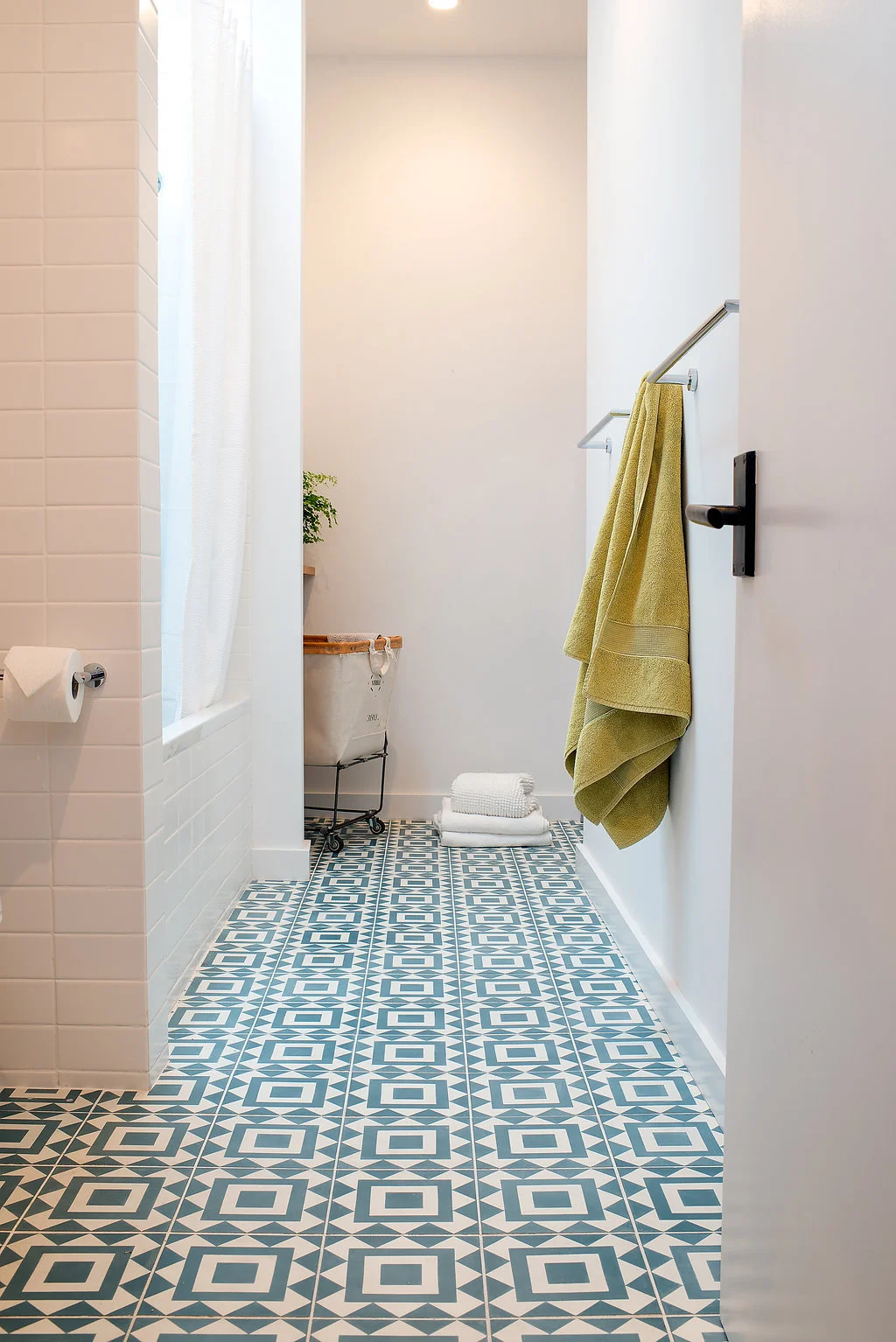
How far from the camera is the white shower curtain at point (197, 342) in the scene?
238 centimetres

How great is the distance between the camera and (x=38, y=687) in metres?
1.68

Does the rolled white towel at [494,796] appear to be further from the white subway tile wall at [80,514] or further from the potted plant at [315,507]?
the white subway tile wall at [80,514]

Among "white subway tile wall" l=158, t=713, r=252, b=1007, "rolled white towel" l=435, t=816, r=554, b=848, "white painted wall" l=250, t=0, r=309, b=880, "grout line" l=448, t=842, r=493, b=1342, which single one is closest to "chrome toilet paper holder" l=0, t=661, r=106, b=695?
"white subway tile wall" l=158, t=713, r=252, b=1007

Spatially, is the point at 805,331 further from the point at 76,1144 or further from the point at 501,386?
the point at 501,386

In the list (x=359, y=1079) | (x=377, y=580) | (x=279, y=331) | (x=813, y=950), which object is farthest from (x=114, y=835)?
(x=377, y=580)

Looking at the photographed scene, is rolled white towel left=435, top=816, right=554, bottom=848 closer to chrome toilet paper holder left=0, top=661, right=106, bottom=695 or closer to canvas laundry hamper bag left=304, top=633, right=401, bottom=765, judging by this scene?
canvas laundry hamper bag left=304, top=633, right=401, bottom=765

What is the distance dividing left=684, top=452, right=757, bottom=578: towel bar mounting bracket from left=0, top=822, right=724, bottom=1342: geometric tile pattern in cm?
88

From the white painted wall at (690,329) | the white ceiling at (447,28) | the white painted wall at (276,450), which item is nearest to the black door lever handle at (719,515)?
the white painted wall at (690,329)

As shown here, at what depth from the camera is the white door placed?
801 millimetres

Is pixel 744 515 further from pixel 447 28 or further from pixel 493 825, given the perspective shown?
pixel 447 28

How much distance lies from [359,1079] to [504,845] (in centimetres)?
177

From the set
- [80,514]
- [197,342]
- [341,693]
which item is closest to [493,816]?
[341,693]

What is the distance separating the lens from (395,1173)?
1562mm

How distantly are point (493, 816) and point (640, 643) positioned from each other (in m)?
1.70
